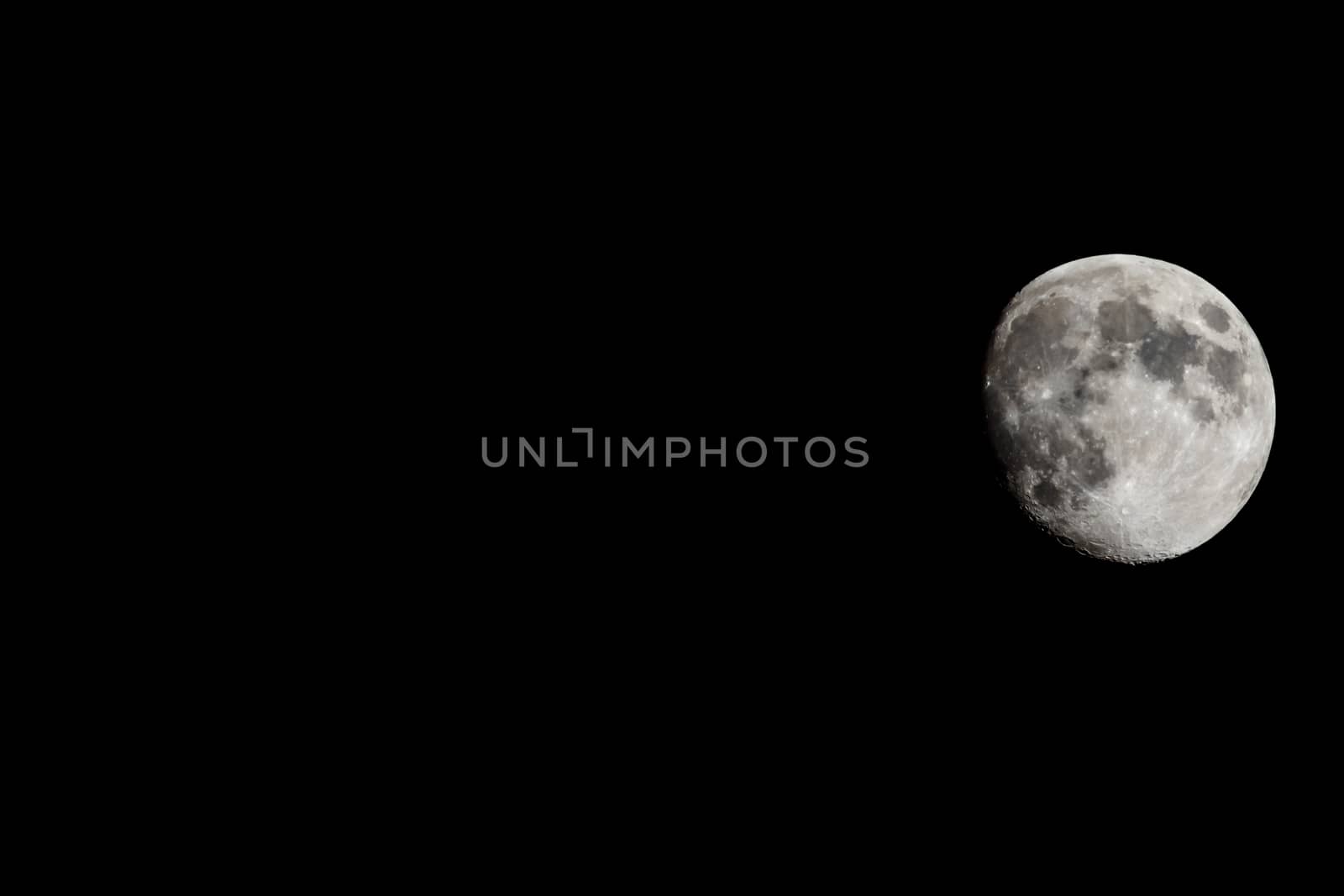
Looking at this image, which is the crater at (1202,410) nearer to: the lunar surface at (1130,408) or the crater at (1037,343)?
the lunar surface at (1130,408)

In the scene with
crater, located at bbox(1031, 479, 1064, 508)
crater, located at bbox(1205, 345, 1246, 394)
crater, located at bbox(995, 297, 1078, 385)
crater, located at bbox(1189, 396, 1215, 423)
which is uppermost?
crater, located at bbox(995, 297, 1078, 385)

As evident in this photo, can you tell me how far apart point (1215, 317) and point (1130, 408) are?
0.57 meters

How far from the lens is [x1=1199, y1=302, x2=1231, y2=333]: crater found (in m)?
3.03

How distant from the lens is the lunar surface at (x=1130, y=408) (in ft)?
9.41

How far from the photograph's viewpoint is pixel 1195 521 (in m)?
3.02

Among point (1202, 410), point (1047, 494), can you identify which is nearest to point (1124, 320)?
point (1202, 410)

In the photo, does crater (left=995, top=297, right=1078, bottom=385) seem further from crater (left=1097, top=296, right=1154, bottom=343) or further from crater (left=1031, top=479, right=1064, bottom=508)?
crater (left=1031, top=479, right=1064, bottom=508)

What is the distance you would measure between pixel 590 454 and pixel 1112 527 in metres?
1.93

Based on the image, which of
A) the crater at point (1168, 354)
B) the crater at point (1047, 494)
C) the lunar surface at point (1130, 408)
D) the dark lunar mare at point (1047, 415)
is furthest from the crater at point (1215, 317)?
the crater at point (1047, 494)

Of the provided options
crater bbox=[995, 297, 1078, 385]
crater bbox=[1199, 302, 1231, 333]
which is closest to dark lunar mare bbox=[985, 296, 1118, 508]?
crater bbox=[995, 297, 1078, 385]

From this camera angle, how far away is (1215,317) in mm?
3053

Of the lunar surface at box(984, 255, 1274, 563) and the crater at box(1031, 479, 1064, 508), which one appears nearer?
the lunar surface at box(984, 255, 1274, 563)

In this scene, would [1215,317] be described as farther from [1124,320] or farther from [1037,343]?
[1037,343]

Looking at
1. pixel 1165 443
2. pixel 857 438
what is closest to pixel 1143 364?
pixel 1165 443
